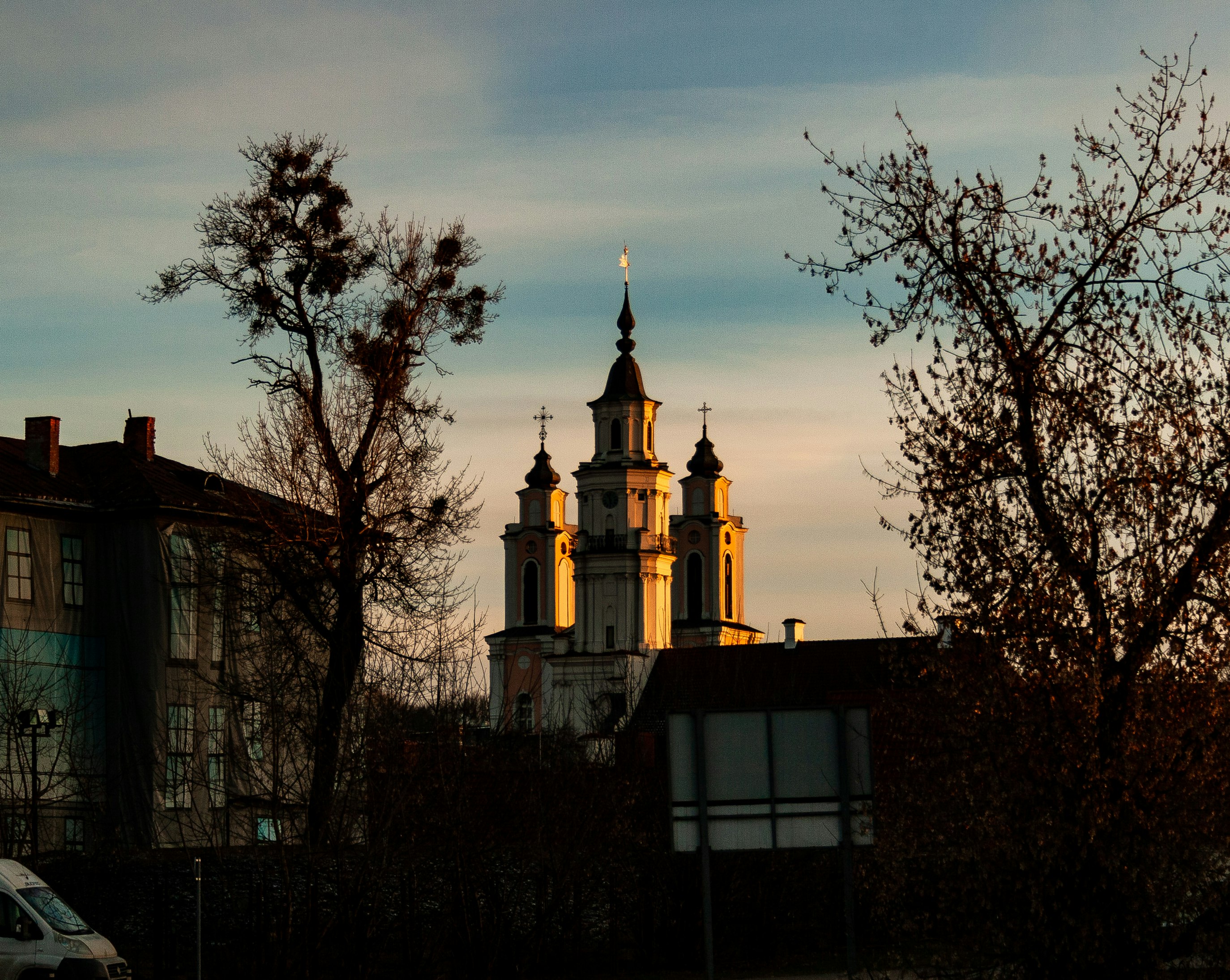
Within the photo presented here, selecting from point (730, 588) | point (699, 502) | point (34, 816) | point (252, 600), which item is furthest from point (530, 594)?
point (34, 816)

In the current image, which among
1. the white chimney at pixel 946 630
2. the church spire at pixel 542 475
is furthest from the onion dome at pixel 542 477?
the white chimney at pixel 946 630

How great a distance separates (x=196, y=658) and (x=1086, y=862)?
32.7 metres

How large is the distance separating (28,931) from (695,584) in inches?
4036

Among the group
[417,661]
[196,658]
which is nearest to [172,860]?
[417,661]

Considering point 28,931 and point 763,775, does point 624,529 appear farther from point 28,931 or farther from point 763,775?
point 763,775

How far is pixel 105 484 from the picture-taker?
43.0 m

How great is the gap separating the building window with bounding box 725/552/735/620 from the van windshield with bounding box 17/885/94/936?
102 meters

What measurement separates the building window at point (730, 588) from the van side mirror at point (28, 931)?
10241 centimetres

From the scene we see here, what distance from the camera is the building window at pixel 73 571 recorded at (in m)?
41.9

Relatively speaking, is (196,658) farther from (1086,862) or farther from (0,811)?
(1086,862)

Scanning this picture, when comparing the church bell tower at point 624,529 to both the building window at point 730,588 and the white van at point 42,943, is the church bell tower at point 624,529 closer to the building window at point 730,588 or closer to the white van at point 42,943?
the building window at point 730,588

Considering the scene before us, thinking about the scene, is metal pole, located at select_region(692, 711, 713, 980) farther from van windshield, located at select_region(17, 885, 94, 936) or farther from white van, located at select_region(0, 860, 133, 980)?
van windshield, located at select_region(17, 885, 94, 936)

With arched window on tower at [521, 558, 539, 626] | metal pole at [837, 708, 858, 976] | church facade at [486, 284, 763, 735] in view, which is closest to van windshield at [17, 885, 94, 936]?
metal pole at [837, 708, 858, 976]

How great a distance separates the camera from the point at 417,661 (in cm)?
2539
